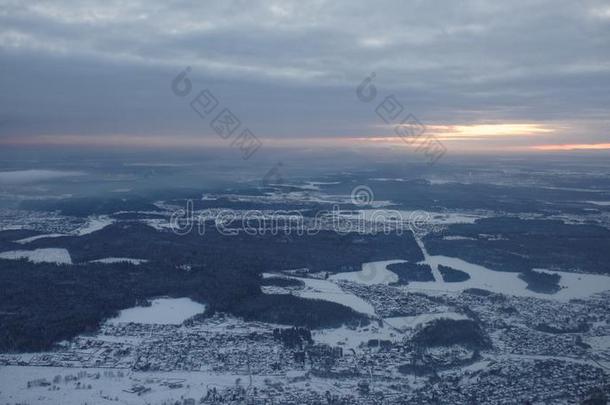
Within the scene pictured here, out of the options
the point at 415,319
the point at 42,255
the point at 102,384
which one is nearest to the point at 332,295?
the point at 415,319

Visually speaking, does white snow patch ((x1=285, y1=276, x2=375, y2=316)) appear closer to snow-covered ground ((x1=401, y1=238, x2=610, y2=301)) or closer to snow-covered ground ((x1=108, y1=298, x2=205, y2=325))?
snow-covered ground ((x1=401, y1=238, x2=610, y2=301))

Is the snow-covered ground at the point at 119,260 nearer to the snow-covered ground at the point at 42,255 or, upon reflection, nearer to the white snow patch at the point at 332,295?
the snow-covered ground at the point at 42,255

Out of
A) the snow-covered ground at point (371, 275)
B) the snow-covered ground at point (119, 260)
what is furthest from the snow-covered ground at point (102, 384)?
the snow-covered ground at point (119, 260)

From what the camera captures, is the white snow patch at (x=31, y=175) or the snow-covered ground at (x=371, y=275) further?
the white snow patch at (x=31, y=175)

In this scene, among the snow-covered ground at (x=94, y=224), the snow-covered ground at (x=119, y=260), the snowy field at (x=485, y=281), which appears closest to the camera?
the snowy field at (x=485, y=281)

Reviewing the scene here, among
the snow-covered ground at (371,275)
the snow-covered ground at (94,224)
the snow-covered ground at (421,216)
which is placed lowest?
the snow-covered ground at (371,275)

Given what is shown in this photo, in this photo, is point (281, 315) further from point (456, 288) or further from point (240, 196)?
point (240, 196)
